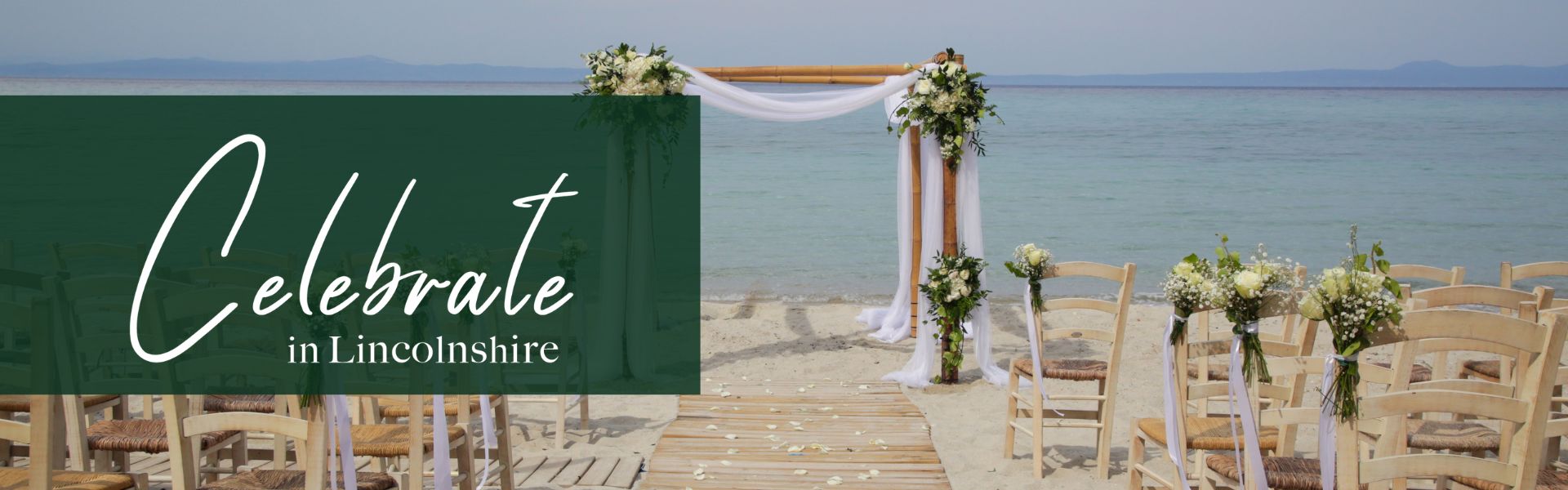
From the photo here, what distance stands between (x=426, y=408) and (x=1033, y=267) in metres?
2.72

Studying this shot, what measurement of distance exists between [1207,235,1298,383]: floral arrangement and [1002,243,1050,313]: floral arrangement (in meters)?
1.69

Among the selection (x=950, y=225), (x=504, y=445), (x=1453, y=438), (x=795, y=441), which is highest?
(x=950, y=225)

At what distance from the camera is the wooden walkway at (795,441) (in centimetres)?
478

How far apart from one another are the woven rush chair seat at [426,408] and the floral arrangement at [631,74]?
103 inches

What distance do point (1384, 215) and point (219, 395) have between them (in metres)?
20.0

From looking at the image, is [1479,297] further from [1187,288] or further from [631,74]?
[631,74]

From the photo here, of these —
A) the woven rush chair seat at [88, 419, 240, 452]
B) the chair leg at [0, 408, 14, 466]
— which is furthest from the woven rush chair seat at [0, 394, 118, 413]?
the woven rush chair seat at [88, 419, 240, 452]

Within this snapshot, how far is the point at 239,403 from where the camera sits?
182 inches

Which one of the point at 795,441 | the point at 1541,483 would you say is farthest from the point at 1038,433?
the point at 1541,483

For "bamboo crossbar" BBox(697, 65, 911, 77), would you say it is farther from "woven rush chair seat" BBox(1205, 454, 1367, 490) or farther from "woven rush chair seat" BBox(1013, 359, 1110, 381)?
"woven rush chair seat" BBox(1205, 454, 1367, 490)

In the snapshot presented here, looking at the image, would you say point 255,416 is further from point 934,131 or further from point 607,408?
point 934,131

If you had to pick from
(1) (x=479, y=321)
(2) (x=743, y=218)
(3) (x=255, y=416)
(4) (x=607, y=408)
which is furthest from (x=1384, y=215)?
(3) (x=255, y=416)

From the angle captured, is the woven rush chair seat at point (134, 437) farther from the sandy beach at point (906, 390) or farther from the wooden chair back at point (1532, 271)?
the wooden chair back at point (1532, 271)

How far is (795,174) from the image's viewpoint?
1027 inches
